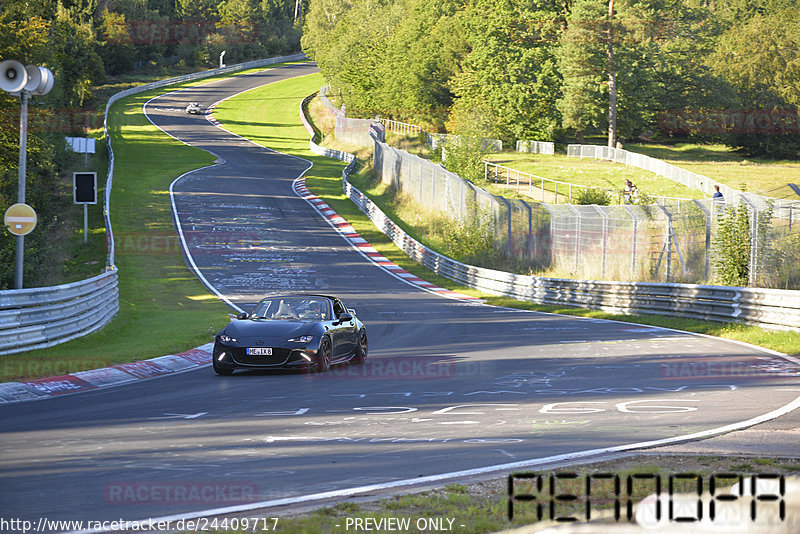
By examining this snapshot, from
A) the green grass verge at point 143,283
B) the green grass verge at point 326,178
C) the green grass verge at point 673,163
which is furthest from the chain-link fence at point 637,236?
the green grass verge at point 673,163

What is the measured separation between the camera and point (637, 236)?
90.7ft

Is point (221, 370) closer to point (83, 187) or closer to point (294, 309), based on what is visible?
point (294, 309)

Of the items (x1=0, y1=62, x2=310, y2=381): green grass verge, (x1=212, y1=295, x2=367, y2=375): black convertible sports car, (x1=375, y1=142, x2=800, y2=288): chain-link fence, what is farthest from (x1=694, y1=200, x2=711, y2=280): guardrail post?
(x1=0, y1=62, x2=310, y2=381): green grass verge

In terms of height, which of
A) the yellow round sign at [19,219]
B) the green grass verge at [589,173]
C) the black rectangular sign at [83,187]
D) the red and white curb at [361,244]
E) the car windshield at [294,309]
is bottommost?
the red and white curb at [361,244]

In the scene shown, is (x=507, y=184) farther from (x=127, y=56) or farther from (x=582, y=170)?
(x=127, y=56)

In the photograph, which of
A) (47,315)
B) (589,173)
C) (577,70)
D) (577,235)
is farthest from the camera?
(577,70)

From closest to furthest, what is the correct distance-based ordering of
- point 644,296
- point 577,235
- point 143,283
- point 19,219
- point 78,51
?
point 19,219
point 644,296
point 577,235
point 143,283
point 78,51

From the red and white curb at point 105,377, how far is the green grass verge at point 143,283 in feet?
1.15

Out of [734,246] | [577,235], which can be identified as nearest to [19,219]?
[734,246]

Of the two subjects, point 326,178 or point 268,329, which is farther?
point 326,178

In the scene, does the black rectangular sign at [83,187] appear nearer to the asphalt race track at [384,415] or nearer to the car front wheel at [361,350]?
the asphalt race track at [384,415]

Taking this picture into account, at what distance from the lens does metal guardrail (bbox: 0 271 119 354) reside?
50.1ft

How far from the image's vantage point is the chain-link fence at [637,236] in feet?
71.9

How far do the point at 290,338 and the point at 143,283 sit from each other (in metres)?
20.9
